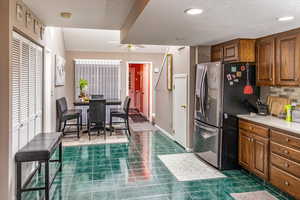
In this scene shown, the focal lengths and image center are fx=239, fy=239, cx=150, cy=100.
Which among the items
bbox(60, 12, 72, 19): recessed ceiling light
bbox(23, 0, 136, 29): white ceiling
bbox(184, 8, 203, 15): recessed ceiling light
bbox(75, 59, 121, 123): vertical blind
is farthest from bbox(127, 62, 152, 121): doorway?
bbox(184, 8, 203, 15): recessed ceiling light

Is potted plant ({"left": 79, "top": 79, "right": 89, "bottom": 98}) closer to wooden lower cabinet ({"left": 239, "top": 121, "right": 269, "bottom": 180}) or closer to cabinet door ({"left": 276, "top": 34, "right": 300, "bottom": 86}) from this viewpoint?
wooden lower cabinet ({"left": 239, "top": 121, "right": 269, "bottom": 180})

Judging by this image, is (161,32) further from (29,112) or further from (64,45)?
(64,45)

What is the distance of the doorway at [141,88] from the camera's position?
29.2 ft

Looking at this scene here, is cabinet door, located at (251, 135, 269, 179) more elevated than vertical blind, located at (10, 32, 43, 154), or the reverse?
vertical blind, located at (10, 32, 43, 154)

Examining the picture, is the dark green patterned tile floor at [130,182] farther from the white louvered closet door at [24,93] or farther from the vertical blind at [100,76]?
the vertical blind at [100,76]

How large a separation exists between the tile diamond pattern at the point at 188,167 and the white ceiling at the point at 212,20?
2.09 meters

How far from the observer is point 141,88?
413 inches

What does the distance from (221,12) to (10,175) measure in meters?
2.74

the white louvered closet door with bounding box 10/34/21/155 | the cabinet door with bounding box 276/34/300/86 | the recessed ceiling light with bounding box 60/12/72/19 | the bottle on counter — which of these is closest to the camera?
the white louvered closet door with bounding box 10/34/21/155

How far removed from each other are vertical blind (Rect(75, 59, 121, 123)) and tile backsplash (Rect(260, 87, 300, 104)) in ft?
17.3

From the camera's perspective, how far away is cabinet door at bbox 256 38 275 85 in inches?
135

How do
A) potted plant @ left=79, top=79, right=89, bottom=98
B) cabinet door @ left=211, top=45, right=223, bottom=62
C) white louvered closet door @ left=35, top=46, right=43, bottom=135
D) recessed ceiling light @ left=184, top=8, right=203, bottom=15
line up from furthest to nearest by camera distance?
potted plant @ left=79, top=79, right=89, bottom=98, cabinet door @ left=211, top=45, right=223, bottom=62, white louvered closet door @ left=35, top=46, right=43, bottom=135, recessed ceiling light @ left=184, top=8, right=203, bottom=15

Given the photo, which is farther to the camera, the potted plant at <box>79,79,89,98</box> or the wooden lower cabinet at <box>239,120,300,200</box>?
the potted plant at <box>79,79,89,98</box>

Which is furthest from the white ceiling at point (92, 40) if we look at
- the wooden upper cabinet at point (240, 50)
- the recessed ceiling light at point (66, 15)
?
the wooden upper cabinet at point (240, 50)
